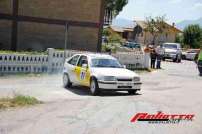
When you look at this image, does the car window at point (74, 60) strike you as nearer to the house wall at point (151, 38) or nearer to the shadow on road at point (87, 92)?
the shadow on road at point (87, 92)

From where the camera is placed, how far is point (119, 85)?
16281mm

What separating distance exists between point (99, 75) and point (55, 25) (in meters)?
21.6

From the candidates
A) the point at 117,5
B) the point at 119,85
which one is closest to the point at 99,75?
the point at 119,85

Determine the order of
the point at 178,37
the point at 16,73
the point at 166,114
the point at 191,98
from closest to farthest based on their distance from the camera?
the point at 166,114
the point at 191,98
the point at 16,73
the point at 178,37

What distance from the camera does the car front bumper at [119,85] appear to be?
1609 centimetres

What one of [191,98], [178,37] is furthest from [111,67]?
[178,37]

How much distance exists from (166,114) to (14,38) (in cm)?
2535

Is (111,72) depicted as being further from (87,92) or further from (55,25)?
(55,25)

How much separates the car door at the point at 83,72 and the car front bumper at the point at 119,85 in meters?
0.97

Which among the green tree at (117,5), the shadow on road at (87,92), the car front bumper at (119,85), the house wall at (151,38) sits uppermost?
the green tree at (117,5)

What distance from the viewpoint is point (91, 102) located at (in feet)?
46.0

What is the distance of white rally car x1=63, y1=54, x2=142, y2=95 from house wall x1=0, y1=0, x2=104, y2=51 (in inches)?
696

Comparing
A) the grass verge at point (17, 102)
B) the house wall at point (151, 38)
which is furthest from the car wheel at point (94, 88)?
the house wall at point (151, 38)

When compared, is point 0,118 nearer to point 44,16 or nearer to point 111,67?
point 111,67
